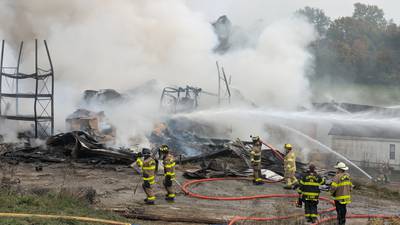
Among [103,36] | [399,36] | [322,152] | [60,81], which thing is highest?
[399,36]

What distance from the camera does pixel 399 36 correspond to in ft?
188

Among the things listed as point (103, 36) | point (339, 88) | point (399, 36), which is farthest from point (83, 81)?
point (399, 36)

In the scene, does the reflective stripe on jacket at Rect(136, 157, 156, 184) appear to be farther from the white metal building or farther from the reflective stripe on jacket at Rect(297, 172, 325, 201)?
the white metal building

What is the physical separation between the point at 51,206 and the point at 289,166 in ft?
23.2

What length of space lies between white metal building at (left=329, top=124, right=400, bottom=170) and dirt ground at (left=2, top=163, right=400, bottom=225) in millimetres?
20244

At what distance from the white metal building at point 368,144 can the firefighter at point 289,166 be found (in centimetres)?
2040

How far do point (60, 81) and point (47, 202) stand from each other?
26.7 m

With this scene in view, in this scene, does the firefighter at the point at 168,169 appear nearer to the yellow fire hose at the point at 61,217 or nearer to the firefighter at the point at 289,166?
the yellow fire hose at the point at 61,217

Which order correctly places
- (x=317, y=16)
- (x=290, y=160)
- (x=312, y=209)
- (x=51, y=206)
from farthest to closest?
(x=317, y=16), (x=290, y=160), (x=312, y=209), (x=51, y=206)

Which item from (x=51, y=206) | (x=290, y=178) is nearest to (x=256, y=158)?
(x=290, y=178)

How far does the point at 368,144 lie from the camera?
32625 mm

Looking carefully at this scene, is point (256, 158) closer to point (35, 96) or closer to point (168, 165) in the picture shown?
point (168, 165)

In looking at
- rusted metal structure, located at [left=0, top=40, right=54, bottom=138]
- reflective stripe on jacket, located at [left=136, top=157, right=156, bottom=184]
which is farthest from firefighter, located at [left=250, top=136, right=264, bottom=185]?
rusted metal structure, located at [left=0, top=40, right=54, bottom=138]

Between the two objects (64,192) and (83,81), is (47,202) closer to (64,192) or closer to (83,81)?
(64,192)
